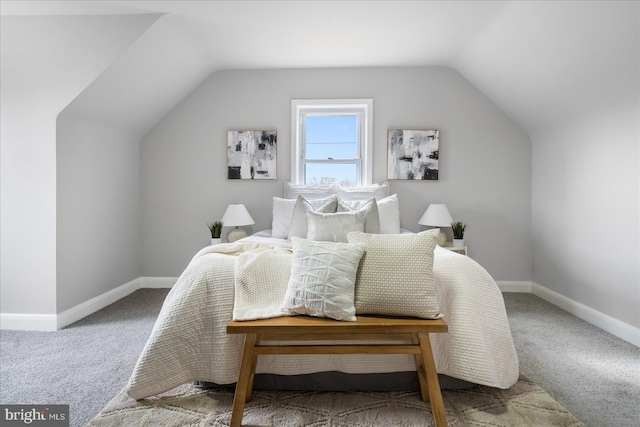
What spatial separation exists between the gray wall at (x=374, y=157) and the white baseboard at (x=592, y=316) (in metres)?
0.35

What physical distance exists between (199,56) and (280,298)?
2790 mm

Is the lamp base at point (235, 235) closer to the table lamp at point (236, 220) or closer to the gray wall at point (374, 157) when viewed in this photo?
the table lamp at point (236, 220)

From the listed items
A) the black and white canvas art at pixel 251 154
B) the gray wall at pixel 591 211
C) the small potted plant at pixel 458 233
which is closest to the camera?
the gray wall at pixel 591 211

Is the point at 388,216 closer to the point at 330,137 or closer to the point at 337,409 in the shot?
the point at 330,137

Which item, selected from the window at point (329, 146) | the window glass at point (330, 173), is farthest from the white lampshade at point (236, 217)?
the window glass at point (330, 173)

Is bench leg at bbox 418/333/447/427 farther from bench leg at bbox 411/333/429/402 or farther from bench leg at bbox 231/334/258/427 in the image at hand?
bench leg at bbox 231/334/258/427

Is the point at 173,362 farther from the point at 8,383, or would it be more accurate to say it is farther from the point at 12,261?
the point at 12,261

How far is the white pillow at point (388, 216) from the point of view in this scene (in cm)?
322

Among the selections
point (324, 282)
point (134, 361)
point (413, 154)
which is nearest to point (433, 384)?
point (324, 282)

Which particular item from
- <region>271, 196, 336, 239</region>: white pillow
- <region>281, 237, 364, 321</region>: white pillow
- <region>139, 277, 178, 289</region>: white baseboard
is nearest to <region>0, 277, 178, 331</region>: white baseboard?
<region>139, 277, 178, 289</region>: white baseboard

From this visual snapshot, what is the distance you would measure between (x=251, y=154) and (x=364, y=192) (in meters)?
1.31

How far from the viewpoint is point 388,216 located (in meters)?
3.28

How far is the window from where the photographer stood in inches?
157

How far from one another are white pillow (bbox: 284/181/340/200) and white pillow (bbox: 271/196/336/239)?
264 millimetres
